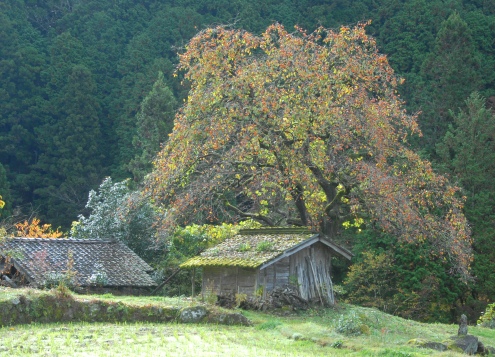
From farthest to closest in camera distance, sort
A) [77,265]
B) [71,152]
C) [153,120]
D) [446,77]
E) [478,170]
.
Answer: [71,152] < [153,120] < [446,77] < [478,170] < [77,265]

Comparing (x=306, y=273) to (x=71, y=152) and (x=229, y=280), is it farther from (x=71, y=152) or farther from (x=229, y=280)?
(x=71, y=152)

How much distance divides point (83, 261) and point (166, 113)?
68.5ft

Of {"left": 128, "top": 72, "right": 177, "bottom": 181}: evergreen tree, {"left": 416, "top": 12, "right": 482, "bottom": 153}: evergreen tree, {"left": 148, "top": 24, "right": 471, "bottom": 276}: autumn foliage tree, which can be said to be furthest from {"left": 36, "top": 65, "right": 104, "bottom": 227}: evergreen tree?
{"left": 148, "top": 24, "right": 471, "bottom": 276}: autumn foliage tree

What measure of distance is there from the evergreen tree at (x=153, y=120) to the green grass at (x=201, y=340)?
2815 centimetres

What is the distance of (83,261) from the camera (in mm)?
30594

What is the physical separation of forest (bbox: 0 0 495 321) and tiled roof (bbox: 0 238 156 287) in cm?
217

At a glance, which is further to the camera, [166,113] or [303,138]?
[166,113]

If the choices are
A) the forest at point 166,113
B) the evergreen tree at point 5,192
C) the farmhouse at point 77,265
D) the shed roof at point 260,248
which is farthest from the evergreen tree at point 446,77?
the evergreen tree at point 5,192

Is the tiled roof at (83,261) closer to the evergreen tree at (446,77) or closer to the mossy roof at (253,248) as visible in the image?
the mossy roof at (253,248)

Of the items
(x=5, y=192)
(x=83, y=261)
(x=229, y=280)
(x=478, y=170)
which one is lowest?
(x=229, y=280)

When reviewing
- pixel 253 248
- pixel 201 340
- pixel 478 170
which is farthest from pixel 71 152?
pixel 201 340

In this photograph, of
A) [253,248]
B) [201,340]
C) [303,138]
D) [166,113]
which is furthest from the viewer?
[166,113]

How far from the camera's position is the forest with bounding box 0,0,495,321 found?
35.9 meters

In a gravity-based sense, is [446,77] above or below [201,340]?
above
